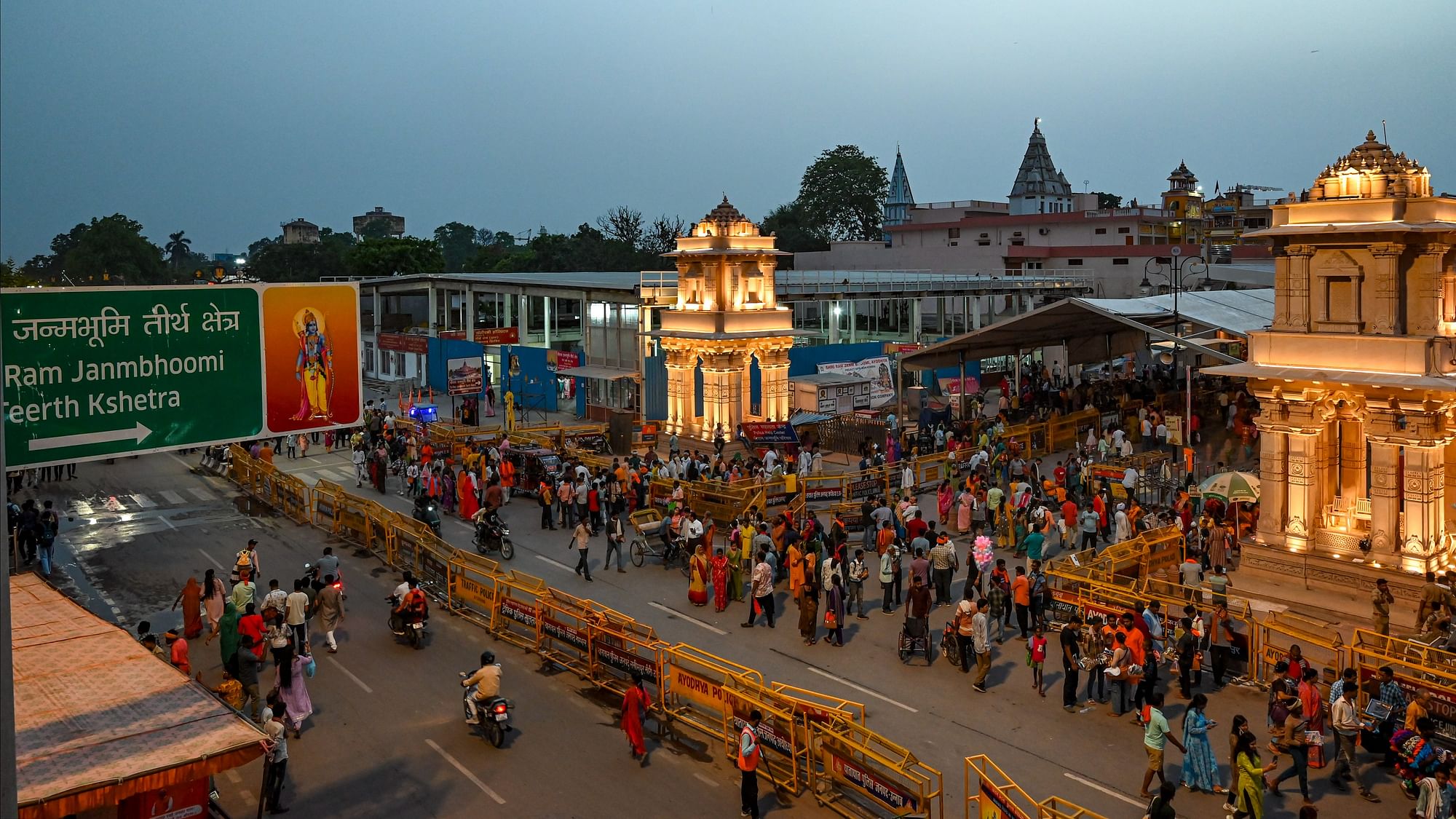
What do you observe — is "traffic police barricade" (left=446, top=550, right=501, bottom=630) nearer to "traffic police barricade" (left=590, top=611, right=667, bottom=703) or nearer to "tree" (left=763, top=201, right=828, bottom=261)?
"traffic police barricade" (left=590, top=611, right=667, bottom=703)

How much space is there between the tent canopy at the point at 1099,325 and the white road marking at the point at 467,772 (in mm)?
19485

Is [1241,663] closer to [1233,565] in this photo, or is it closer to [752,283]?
[1233,565]

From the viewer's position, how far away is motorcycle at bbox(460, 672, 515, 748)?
50.2ft

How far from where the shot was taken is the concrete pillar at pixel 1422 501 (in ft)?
65.1

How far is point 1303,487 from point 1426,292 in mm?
3999

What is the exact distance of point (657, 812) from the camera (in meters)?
13.5

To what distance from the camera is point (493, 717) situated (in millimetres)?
15352

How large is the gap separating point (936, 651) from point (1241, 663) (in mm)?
4655

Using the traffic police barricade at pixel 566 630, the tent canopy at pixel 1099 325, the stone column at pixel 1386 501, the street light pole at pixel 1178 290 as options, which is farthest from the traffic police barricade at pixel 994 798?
the tent canopy at pixel 1099 325

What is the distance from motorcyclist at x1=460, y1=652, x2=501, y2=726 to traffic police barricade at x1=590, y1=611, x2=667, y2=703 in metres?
2.02

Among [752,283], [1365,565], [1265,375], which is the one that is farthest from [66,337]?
[752,283]

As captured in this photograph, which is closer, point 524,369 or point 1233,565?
point 1233,565

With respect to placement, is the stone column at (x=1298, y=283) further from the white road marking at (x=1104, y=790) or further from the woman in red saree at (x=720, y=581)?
the woman in red saree at (x=720, y=581)

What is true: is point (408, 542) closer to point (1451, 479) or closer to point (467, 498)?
point (467, 498)
